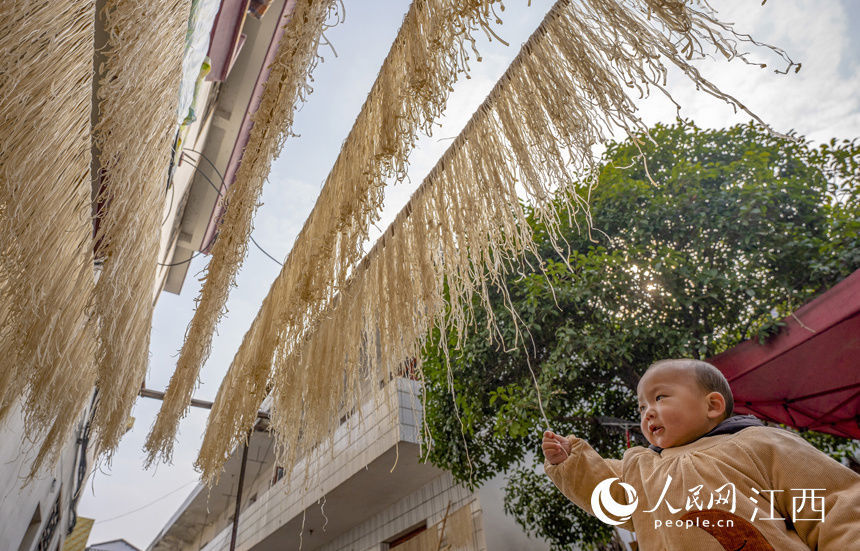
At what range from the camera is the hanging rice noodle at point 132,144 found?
129 cm

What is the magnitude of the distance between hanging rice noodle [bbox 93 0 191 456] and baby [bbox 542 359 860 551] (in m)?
1.50

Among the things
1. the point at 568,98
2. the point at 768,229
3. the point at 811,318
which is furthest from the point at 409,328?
the point at 768,229

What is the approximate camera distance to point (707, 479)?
1097 mm

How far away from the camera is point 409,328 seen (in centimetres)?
174

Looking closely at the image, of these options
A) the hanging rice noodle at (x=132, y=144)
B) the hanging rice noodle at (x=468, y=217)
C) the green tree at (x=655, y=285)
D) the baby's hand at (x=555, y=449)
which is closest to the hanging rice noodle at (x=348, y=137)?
the hanging rice noodle at (x=468, y=217)

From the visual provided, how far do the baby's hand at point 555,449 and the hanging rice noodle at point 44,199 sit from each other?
64.4 inches

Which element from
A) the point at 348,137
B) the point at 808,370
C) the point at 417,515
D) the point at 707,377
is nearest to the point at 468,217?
the point at 348,137

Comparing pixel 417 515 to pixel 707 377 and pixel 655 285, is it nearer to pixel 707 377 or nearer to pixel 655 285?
pixel 655 285

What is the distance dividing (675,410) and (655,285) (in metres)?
3.18

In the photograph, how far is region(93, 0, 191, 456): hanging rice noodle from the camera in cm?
129

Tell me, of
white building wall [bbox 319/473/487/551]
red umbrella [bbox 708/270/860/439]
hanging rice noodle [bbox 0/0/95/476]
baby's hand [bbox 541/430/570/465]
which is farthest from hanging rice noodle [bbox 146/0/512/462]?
white building wall [bbox 319/473/487/551]

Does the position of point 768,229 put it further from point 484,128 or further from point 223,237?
point 223,237

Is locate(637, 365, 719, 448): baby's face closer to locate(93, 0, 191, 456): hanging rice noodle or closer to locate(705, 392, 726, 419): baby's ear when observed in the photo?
locate(705, 392, 726, 419): baby's ear

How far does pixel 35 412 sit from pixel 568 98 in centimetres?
304
